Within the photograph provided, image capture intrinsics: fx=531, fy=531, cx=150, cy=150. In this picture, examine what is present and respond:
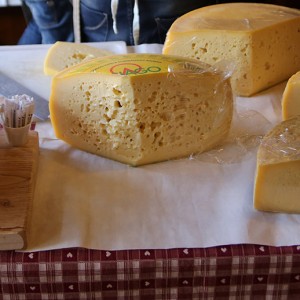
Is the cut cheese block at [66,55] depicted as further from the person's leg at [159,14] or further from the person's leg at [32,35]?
the person's leg at [32,35]

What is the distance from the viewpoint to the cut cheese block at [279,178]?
2.41 feet

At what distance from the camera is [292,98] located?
3.12ft

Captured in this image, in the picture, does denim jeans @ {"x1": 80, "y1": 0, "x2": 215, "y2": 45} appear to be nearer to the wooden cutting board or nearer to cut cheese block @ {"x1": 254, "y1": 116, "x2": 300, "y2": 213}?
the wooden cutting board

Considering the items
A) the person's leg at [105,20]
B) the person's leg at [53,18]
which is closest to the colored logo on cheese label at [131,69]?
the person's leg at [105,20]

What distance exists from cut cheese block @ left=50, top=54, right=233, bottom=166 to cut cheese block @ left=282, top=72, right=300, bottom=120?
4.4 inches

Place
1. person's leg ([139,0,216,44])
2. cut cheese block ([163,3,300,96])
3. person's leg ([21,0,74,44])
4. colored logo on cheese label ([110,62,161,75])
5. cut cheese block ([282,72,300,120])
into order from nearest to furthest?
colored logo on cheese label ([110,62,161,75]) < cut cheese block ([282,72,300,120]) < cut cheese block ([163,3,300,96]) < person's leg ([139,0,216,44]) < person's leg ([21,0,74,44])

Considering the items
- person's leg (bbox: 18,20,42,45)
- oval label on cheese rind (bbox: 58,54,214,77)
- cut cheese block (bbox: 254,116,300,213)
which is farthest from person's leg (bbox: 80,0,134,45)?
cut cheese block (bbox: 254,116,300,213)

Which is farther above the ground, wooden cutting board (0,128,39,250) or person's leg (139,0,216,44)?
wooden cutting board (0,128,39,250)

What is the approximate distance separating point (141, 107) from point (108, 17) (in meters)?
0.70

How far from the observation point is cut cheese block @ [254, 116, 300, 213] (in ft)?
2.41

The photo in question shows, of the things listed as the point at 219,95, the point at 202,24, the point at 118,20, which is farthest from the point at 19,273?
the point at 118,20

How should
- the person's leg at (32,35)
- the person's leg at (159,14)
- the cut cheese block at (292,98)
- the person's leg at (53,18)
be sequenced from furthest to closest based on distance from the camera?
the person's leg at (32,35), the person's leg at (53,18), the person's leg at (159,14), the cut cheese block at (292,98)

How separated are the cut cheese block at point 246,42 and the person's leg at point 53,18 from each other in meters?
0.51

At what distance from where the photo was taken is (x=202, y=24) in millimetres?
1124
